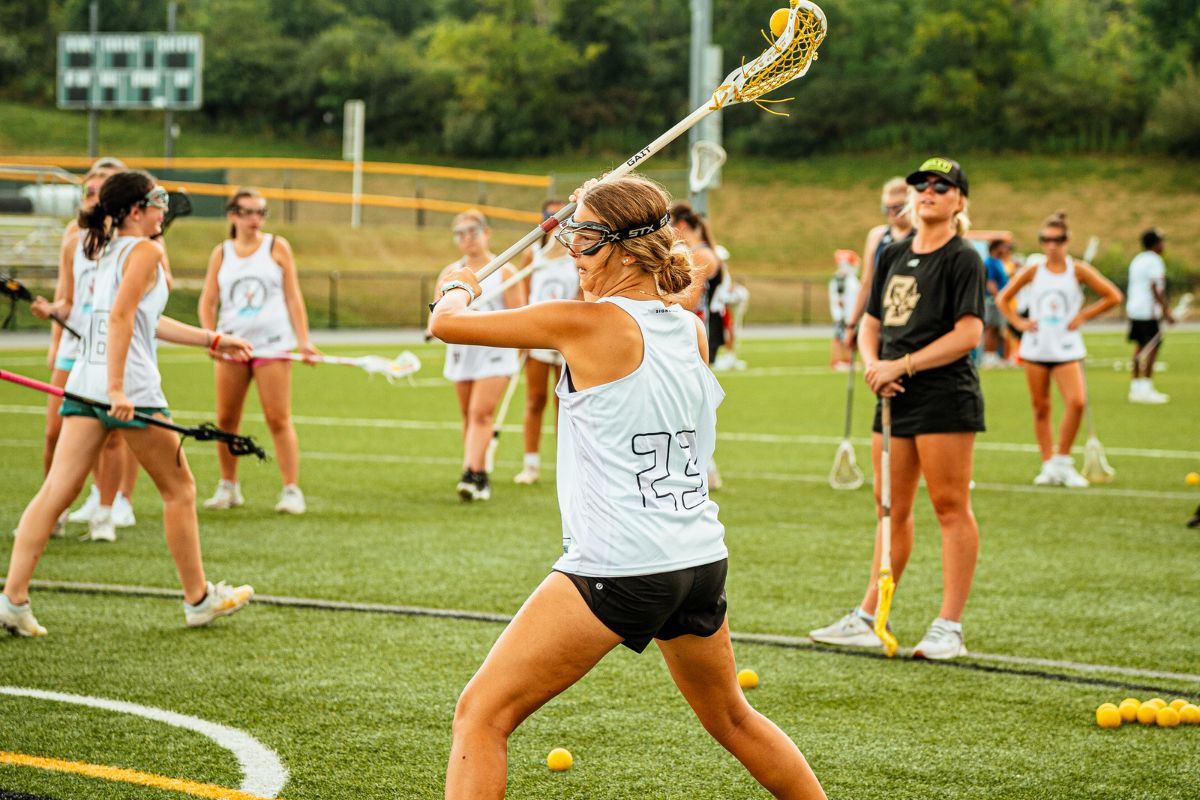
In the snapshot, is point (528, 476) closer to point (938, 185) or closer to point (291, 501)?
point (291, 501)

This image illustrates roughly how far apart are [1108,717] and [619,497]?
2.91 m

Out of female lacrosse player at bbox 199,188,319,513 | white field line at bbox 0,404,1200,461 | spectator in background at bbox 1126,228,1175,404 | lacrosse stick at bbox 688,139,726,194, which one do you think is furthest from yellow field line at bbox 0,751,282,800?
spectator in background at bbox 1126,228,1175,404

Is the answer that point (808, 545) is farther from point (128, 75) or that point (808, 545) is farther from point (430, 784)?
point (128, 75)

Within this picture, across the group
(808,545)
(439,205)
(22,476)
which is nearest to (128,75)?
(439,205)

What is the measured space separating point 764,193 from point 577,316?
6875 centimetres

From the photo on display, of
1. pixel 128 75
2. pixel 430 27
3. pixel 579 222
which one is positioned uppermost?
pixel 430 27

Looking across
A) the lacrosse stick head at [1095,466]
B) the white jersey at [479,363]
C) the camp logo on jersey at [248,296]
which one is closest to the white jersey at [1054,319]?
the lacrosse stick head at [1095,466]

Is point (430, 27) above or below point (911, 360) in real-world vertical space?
above

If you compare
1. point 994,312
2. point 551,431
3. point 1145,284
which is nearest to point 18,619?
point 551,431

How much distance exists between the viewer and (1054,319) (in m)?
12.4

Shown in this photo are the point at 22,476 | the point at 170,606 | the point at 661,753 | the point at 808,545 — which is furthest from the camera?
the point at 22,476

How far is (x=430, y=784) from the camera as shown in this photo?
4.77m

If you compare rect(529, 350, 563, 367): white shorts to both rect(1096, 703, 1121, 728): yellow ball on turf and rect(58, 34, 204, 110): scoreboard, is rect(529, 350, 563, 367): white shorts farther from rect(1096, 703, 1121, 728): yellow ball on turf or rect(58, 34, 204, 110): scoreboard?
rect(58, 34, 204, 110): scoreboard

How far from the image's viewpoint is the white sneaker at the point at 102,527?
365 inches
